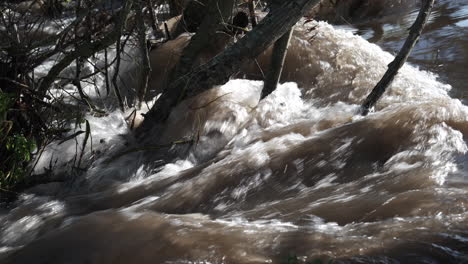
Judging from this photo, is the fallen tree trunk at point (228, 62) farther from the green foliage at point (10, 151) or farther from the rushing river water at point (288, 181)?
the green foliage at point (10, 151)

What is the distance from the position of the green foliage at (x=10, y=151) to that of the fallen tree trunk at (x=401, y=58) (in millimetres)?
2687

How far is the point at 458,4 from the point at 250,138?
18.2 ft

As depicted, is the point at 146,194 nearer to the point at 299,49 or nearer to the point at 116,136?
the point at 116,136

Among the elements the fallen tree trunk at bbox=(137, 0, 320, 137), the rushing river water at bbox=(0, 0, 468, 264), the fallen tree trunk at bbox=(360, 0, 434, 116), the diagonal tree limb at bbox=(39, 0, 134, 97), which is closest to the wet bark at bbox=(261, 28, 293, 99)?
the rushing river water at bbox=(0, 0, 468, 264)

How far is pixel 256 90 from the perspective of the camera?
18.8ft

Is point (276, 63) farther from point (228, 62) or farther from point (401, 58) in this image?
point (401, 58)

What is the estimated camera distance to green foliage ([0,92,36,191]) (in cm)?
452

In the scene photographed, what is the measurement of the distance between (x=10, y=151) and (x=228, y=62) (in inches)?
74.3

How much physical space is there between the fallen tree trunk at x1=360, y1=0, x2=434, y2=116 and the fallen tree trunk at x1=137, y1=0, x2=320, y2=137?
0.76m

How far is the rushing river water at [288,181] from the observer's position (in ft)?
9.58

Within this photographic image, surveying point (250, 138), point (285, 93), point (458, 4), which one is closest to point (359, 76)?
point (285, 93)

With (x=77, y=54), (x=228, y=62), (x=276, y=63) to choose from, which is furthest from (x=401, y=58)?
(x=77, y=54)

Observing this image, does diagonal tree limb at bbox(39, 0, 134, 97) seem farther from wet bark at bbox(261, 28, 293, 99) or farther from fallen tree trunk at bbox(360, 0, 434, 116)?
fallen tree trunk at bbox(360, 0, 434, 116)

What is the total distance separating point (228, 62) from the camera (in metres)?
4.96
